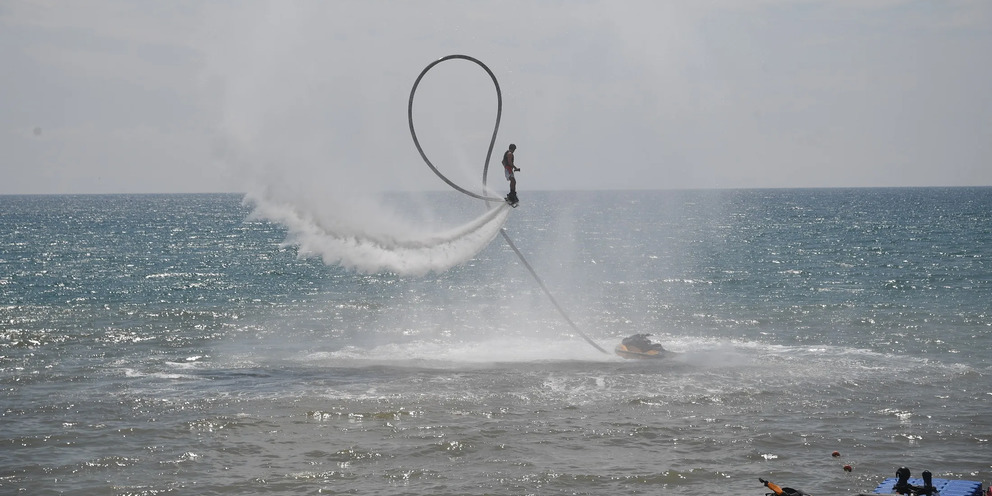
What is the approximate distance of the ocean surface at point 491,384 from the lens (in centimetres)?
2498

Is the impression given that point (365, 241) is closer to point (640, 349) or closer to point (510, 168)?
point (510, 168)

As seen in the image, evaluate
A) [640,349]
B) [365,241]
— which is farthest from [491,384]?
[640,349]

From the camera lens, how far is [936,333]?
45344 millimetres

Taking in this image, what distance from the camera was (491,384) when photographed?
114 ft

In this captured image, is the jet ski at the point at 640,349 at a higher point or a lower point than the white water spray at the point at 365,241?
lower

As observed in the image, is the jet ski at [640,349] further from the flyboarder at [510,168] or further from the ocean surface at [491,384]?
the flyboarder at [510,168]

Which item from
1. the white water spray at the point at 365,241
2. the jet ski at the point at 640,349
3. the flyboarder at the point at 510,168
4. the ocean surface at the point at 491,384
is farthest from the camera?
the jet ski at the point at 640,349

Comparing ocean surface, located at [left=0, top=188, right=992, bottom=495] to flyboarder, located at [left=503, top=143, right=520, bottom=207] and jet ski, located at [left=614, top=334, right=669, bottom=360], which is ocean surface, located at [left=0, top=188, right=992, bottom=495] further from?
flyboarder, located at [left=503, top=143, right=520, bottom=207]

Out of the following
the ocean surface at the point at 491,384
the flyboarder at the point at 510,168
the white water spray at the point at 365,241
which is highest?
the flyboarder at the point at 510,168

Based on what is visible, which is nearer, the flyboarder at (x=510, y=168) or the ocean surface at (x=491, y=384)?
the ocean surface at (x=491, y=384)

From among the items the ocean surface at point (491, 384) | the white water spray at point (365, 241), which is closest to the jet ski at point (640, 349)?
the ocean surface at point (491, 384)

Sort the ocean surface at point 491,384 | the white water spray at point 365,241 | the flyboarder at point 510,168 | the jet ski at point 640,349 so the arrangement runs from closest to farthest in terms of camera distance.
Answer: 1. the ocean surface at point 491,384
2. the flyboarder at point 510,168
3. the white water spray at point 365,241
4. the jet ski at point 640,349

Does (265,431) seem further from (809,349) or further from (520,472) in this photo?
(809,349)

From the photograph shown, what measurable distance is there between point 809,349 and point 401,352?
18.1 m
